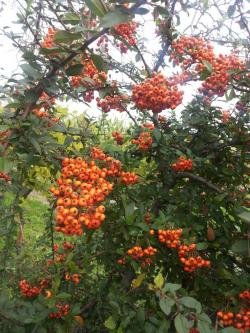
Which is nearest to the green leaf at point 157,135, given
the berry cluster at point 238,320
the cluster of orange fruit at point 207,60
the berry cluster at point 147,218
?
the cluster of orange fruit at point 207,60

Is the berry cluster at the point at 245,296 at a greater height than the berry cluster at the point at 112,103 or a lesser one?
lesser

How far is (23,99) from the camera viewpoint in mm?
2539

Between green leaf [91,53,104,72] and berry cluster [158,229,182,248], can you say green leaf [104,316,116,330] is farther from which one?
green leaf [91,53,104,72]

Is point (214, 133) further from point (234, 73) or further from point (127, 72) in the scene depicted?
point (127, 72)

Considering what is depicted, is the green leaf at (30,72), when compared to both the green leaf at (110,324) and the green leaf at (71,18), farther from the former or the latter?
the green leaf at (110,324)

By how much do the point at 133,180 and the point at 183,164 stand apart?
659 millimetres

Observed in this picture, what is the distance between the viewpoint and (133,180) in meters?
2.60

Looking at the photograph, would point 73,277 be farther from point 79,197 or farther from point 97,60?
point 97,60

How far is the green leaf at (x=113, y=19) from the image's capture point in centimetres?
166

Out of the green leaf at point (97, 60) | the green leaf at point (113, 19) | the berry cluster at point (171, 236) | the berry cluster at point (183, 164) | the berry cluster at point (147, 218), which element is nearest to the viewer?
the green leaf at point (113, 19)

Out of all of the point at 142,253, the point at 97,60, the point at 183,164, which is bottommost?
the point at 142,253

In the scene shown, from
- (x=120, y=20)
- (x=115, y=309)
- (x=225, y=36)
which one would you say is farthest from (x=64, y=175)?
(x=225, y=36)

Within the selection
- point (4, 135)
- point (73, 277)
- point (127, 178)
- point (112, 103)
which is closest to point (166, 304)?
point (127, 178)

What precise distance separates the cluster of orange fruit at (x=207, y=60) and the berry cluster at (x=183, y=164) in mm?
590
